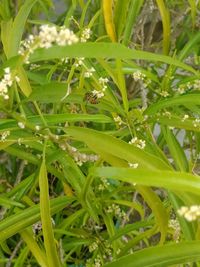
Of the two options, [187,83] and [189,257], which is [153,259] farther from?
[187,83]

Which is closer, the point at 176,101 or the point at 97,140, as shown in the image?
the point at 97,140

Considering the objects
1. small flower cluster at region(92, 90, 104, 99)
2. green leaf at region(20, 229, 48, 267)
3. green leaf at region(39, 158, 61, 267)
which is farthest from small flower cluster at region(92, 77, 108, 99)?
green leaf at region(20, 229, 48, 267)

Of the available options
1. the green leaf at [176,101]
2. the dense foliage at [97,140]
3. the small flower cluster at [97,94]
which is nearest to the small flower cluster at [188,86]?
the dense foliage at [97,140]

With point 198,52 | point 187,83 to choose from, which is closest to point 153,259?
point 187,83

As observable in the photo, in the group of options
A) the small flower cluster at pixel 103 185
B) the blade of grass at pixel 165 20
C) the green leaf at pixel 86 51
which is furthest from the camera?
the small flower cluster at pixel 103 185

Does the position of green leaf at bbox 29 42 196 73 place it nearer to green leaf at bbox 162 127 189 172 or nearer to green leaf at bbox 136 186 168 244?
green leaf at bbox 136 186 168 244

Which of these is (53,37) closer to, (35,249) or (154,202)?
(154,202)

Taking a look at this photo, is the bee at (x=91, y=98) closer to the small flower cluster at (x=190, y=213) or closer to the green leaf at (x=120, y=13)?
the green leaf at (x=120, y=13)

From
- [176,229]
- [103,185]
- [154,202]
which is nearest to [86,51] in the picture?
[154,202]

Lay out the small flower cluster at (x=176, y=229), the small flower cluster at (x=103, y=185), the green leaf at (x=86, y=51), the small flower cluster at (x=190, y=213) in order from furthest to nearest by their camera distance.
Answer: the small flower cluster at (x=103, y=185) → the small flower cluster at (x=176, y=229) → the green leaf at (x=86, y=51) → the small flower cluster at (x=190, y=213)
